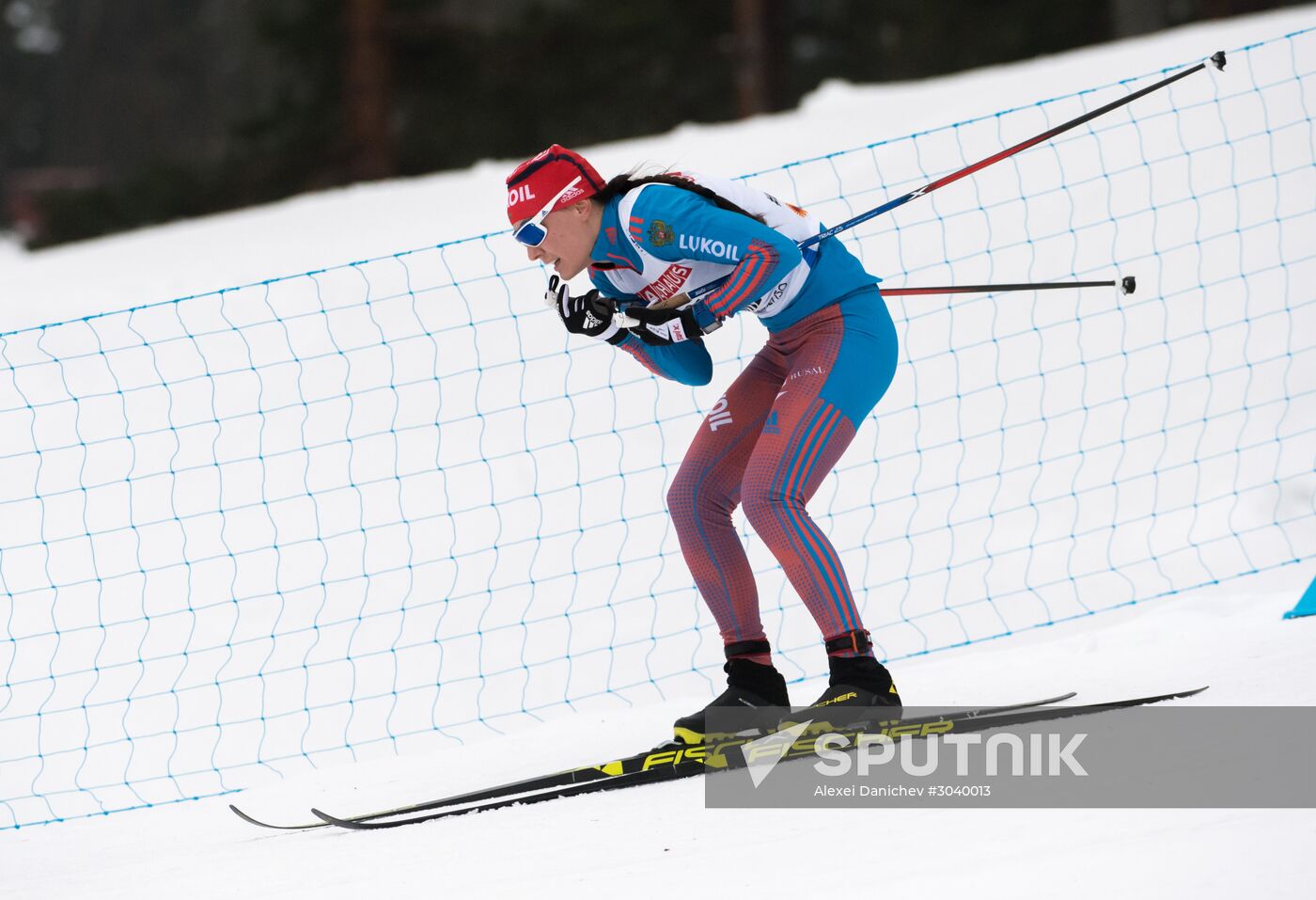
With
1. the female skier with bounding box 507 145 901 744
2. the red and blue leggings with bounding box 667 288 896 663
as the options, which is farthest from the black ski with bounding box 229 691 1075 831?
the red and blue leggings with bounding box 667 288 896 663

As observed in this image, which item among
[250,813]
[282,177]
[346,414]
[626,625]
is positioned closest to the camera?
[250,813]

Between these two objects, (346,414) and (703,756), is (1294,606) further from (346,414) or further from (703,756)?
(346,414)

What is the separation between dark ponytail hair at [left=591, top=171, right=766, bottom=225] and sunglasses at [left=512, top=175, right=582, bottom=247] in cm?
8

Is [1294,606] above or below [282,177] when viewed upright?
below

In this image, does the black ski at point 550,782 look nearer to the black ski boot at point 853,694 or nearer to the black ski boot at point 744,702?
the black ski boot at point 744,702

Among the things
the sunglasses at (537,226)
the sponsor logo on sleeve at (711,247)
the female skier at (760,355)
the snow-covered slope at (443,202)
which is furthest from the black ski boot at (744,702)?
the snow-covered slope at (443,202)

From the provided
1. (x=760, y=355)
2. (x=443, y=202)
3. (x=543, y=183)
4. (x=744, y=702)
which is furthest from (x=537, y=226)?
(x=443, y=202)

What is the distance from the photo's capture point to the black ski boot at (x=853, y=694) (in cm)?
299

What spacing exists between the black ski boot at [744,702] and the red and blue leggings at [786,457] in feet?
0.11

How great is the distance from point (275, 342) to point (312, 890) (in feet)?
14.7

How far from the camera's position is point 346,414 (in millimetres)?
6262

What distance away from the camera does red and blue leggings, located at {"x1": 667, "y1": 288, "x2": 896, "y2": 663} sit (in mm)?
2963

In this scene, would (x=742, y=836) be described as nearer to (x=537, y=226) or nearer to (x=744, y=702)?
(x=744, y=702)

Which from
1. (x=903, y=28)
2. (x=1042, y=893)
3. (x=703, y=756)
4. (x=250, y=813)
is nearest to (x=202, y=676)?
(x=250, y=813)
